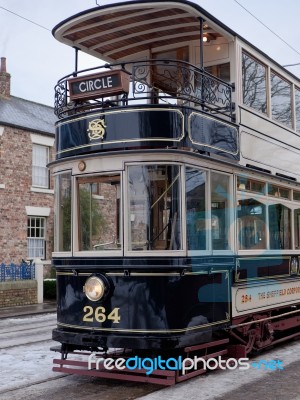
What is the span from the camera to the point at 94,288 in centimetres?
752

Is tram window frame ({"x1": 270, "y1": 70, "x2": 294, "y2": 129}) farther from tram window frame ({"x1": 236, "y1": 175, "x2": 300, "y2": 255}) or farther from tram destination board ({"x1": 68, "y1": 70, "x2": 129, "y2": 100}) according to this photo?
tram destination board ({"x1": 68, "y1": 70, "x2": 129, "y2": 100})

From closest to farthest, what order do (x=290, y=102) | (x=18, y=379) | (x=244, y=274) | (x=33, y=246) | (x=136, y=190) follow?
1. (x=136, y=190)
2. (x=18, y=379)
3. (x=244, y=274)
4. (x=290, y=102)
5. (x=33, y=246)

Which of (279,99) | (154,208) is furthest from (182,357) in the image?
(279,99)

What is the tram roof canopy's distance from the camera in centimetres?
820

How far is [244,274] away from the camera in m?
8.66

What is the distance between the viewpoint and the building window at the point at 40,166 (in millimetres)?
23375

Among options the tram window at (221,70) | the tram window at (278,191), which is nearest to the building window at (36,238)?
the tram window at (278,191)

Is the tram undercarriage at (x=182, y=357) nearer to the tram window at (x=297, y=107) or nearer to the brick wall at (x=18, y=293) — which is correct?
the tram window at (x=297, y=107)

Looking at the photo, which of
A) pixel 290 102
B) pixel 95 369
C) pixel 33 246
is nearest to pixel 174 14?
pixel 290 102

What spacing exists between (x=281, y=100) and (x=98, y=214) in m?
4.35

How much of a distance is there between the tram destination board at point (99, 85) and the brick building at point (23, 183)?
14275mm

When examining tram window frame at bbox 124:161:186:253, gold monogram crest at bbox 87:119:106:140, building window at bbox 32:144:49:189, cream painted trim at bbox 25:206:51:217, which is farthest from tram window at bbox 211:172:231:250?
building window at bbox 32:144:49:189

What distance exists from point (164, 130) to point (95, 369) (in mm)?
3059

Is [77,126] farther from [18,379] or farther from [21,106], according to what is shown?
[21,106]
